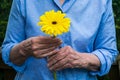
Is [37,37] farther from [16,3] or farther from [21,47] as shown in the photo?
[16,3]

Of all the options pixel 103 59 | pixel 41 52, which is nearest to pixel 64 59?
pixel 41 52

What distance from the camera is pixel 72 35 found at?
241 centimetres

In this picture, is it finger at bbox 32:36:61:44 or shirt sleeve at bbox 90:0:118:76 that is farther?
shirt sleeve at bbox 90:0:118:76

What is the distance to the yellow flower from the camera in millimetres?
2027

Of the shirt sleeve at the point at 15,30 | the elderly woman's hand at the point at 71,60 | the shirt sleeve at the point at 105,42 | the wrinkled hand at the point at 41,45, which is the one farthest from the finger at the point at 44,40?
the shirt sleeve at the point at 105,42

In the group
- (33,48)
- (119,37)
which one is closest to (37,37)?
(33,48)

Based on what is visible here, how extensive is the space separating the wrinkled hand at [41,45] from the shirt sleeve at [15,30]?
7.0 inches

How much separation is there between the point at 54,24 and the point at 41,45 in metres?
0.23

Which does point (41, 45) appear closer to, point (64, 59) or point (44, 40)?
point (44, 40)

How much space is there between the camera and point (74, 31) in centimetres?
241

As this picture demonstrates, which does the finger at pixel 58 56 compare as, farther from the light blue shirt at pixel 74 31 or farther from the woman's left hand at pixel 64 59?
the light blue shirt at pixel 74 31

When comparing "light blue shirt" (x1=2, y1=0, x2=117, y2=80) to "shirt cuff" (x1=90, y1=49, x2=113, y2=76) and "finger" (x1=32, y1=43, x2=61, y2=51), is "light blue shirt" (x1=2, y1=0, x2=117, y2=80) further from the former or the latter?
"finger" (x1=32, y1=43, x2=61, y2=51)

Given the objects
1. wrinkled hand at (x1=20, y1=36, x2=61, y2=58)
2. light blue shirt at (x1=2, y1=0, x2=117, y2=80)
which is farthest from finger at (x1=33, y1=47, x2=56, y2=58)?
light blue shirt at (x1=2, y1=0, x2=117, y2=80)

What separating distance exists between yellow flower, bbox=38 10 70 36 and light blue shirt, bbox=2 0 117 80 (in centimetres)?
34
